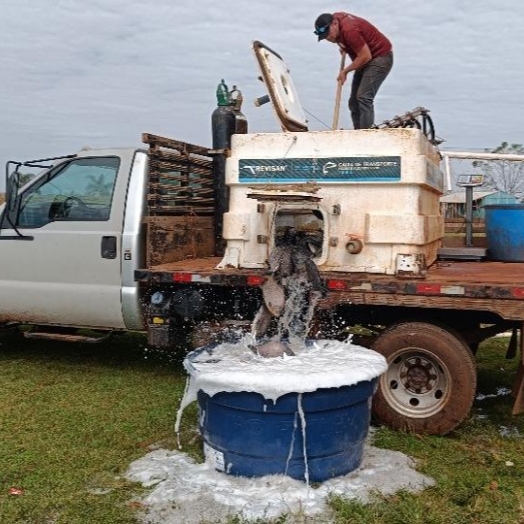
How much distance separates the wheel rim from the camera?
183 inches

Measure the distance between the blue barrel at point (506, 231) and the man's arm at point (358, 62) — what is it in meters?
1.73

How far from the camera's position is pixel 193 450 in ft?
14.3

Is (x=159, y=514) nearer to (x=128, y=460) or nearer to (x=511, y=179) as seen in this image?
(x=128, y=460)

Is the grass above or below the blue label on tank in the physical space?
below

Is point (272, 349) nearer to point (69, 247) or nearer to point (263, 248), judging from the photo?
point (263, 248)

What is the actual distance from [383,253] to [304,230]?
0.74 m

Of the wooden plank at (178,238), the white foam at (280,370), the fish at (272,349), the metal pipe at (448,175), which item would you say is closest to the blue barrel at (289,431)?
the white foam at (280,370)

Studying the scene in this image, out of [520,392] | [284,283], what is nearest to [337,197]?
[284,283]

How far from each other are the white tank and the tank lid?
50 cm

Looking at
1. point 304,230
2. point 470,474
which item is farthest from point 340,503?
point 304,230

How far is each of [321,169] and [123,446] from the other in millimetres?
2414

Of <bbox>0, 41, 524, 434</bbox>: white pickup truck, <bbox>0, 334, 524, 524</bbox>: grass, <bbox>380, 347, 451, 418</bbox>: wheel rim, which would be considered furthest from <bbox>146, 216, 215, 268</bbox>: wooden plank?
<bbox>380, 347, 451, 418</bbox>: wheel rim

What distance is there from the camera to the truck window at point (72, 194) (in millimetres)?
5980

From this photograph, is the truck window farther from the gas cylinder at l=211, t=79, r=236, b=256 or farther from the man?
the man
